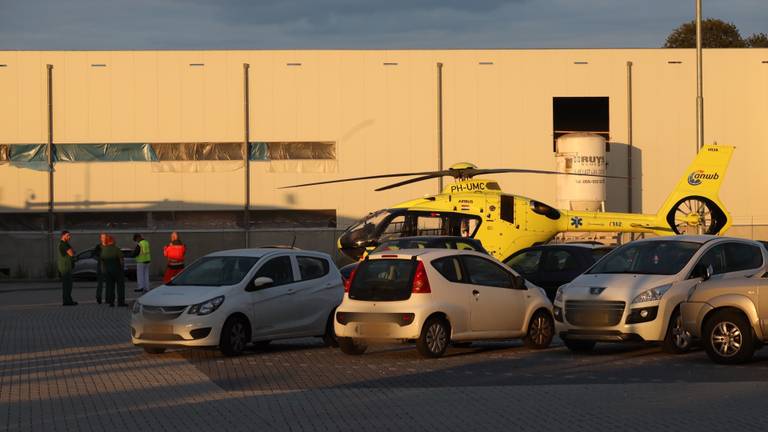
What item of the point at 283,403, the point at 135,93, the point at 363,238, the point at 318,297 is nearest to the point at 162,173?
the point at 135,93

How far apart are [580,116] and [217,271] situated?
39.6 meters

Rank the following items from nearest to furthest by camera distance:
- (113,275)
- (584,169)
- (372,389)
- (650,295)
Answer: (372,389)
(650,295)
(113,275)
(584,169)

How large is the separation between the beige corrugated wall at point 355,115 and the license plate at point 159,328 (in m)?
32.1

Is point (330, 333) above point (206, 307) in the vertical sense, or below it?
below

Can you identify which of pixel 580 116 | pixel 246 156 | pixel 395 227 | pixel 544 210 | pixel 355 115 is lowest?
pixel 395 227

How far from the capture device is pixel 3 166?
48.9 metres

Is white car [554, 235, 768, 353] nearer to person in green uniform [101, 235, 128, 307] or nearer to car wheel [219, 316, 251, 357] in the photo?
car wheel [219, 316, 251, 357]

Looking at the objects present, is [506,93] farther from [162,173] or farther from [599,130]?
[162,173]

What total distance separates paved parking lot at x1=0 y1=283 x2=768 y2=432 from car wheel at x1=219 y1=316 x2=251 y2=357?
196 millimetres

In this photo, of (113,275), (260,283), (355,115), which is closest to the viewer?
(260,283)

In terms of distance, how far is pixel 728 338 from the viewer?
50.9 feet

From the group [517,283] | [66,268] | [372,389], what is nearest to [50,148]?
[66,268]

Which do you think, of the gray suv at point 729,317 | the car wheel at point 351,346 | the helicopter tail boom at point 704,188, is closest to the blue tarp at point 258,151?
the helicopter tail boom at point 704,188

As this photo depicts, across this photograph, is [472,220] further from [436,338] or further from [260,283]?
[436,338]
